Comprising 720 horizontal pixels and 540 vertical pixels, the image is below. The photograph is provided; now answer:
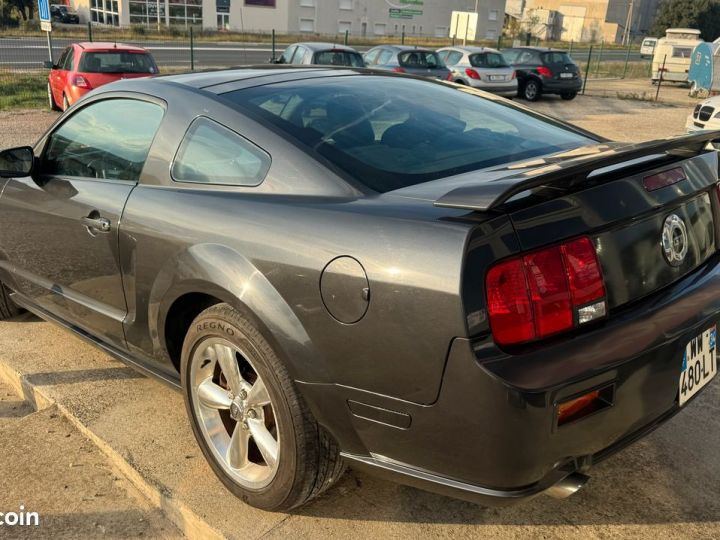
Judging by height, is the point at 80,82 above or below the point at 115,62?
below

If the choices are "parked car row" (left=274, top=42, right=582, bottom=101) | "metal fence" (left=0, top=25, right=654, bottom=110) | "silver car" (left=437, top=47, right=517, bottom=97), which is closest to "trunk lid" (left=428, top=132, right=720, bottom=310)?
"metal fence" (left=0, top=25, right=654, bottom=110)

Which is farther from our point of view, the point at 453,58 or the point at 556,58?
the point at 556,58

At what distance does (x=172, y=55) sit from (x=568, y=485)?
33889 mm

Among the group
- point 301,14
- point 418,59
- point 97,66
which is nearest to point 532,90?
point 418,59

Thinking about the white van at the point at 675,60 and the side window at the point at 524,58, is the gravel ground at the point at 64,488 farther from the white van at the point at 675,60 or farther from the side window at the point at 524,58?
the white van at the point at 675,60

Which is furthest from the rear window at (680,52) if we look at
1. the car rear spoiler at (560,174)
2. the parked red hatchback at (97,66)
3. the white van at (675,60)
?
the car rear spoiler at (560,174)

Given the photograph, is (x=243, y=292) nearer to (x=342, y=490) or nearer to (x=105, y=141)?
(x=342, y=490)

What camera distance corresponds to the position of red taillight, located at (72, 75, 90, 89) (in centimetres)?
1296

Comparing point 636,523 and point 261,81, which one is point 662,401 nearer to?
point 636,523

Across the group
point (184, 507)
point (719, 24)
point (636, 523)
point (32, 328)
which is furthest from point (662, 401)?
point (719, 24)

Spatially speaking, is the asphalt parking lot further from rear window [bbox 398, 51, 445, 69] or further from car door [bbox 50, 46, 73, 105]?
rear window [bbox 398, 51, 445, 69]

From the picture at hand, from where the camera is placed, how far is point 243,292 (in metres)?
2.25

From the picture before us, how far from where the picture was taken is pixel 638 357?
1.97m

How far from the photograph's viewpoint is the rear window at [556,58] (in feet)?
65.9
